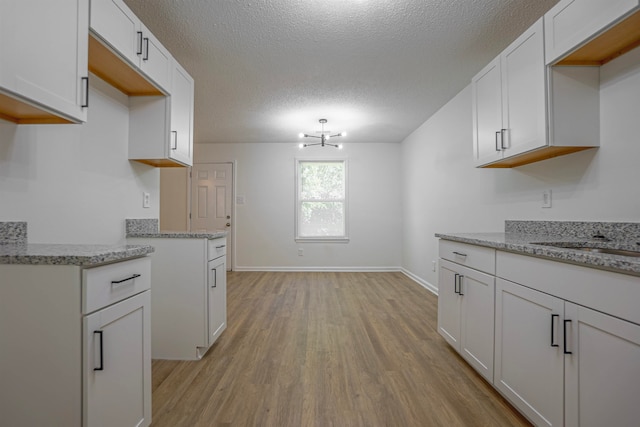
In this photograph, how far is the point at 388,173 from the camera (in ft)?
A: 18.9

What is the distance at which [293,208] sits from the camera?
5723 mm

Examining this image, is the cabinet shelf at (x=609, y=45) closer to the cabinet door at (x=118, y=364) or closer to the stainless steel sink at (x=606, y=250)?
the stainless steel sink at (x=606, y=250)

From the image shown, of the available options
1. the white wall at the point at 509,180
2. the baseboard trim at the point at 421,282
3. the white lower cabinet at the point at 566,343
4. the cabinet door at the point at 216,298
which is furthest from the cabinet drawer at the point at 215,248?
the baseboard trim at the point at 421,282

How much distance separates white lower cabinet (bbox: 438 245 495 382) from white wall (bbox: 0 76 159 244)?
7.79 ft

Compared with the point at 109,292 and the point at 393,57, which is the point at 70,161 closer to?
the point at 109,292

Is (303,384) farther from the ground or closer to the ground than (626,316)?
closer to the ground

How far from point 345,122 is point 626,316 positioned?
13.0 ft

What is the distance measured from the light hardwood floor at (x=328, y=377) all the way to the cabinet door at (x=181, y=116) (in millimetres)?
1547

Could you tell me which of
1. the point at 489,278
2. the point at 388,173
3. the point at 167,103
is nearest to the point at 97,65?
the point at 167,103

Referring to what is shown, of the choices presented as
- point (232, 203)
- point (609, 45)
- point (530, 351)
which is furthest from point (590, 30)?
point (232, 203)

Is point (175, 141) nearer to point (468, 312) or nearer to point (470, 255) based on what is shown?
point (470, 255)

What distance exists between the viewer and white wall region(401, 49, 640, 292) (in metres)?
1.65

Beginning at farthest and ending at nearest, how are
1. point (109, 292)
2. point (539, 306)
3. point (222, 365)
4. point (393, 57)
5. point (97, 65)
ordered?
point (393, 57)
point (222, 365)
point (97, 65)
point (539, 306)
point (109, 292)

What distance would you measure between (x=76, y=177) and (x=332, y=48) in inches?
80.4
